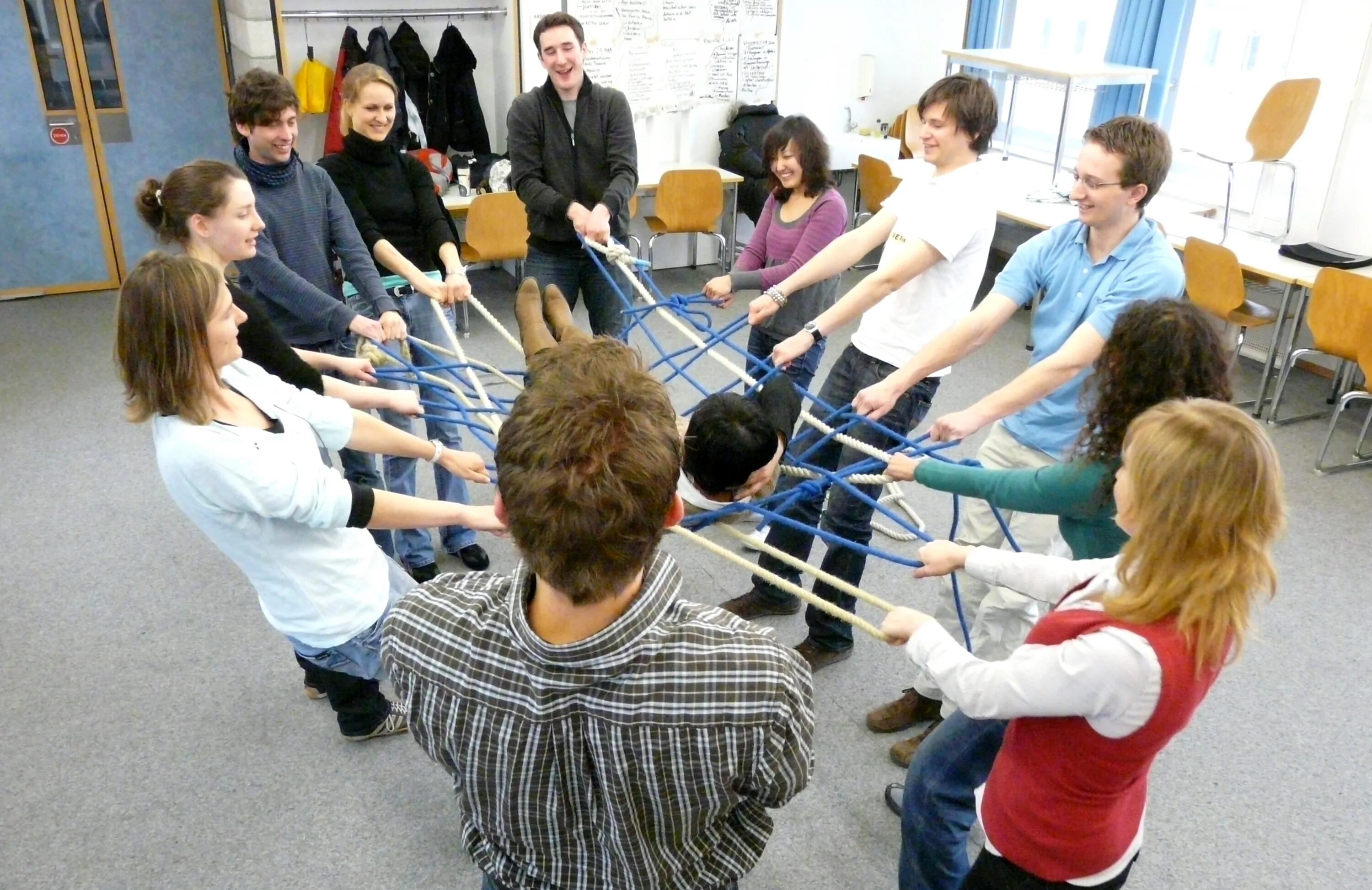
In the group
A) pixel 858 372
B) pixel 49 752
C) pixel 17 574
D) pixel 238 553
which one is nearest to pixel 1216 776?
pixel 858 372

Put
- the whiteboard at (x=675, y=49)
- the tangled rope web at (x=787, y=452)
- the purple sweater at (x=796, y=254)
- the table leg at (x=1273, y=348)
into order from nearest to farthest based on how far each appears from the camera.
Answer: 1. the tangled rope web at (x=787, y=452)
2. the purple sweater at (x=796, y=254)
3. the table leg at (x=1273, y=348)
4. the whiteboard at (x=675, y=49)

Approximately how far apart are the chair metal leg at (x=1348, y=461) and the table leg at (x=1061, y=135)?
8.18ft

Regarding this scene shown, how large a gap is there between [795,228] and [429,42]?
161 inches

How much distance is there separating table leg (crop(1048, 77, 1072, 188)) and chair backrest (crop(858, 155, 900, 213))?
1.00 m

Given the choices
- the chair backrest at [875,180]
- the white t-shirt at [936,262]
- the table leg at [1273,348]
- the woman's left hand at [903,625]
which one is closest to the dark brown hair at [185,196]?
the white t-shirt at [936,262]

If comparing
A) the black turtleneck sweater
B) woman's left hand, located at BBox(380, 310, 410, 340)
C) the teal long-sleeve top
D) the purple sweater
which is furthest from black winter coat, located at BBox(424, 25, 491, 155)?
the teal long-sleeve top

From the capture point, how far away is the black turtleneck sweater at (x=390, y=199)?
3.33 metres

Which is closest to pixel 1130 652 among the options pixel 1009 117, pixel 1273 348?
pixel 1273 348

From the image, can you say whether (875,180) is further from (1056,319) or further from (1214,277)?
(1056,319)

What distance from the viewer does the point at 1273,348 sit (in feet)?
17.0

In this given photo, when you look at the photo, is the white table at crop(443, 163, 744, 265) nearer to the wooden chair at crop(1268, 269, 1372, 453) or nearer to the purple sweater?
the purple sweater

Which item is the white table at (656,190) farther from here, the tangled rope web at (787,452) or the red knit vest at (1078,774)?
the red knit vest at (1078,774)

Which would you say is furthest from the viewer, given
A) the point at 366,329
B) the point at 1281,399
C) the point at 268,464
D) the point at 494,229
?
the point at 494,229

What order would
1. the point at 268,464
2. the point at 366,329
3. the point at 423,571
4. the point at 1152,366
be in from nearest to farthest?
1. the point at 1152,366
2. the point at 268,464
3. the point at 366,329
4. the point at 423,571
